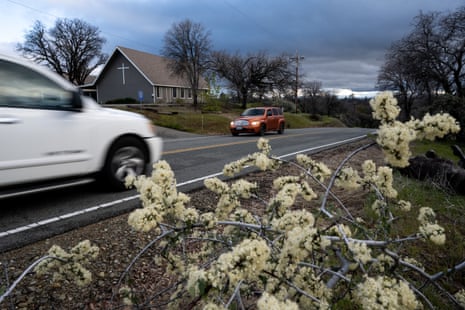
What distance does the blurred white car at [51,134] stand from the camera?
3.59 m

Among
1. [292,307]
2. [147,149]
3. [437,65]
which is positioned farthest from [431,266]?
[437,65]

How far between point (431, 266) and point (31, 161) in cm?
471

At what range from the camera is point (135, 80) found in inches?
1560

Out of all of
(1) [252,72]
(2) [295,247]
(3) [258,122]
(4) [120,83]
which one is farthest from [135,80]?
(2) [295,247]

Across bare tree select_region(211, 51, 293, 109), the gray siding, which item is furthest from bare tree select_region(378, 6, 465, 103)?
the gray siding

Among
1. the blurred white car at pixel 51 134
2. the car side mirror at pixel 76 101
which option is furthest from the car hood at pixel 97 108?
the car side mirror at pixel 76 101

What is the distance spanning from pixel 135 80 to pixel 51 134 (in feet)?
126

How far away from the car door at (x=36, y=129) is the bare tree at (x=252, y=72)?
131ft

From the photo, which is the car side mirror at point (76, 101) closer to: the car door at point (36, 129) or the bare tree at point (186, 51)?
the car door at point (36, 129)

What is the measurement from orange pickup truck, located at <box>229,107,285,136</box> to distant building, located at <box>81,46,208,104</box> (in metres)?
21.9

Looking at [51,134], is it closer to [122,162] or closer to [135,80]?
[122,162]

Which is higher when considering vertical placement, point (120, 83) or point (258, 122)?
point (120, 83)

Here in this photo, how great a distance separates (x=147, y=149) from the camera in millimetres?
5250

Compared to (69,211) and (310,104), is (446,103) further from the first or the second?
(310,104)
